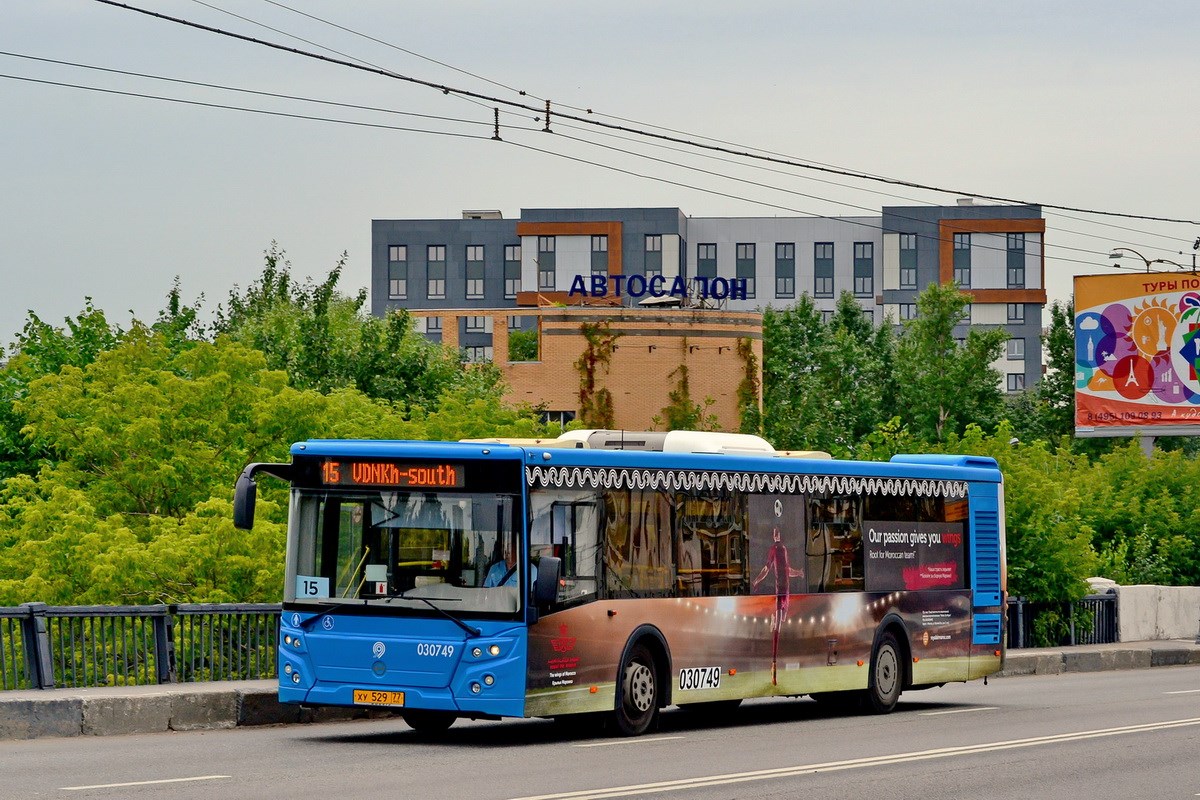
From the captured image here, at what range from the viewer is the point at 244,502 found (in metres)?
15.4

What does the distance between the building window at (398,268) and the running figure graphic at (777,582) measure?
129 metres

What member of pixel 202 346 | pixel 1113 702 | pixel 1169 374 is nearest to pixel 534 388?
pixel 1169 374

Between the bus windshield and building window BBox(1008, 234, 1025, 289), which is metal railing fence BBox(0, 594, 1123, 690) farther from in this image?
building window BBox(1008, 234, 1025, 289)

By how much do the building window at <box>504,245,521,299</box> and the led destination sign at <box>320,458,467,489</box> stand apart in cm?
12659

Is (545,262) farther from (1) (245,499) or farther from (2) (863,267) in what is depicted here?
(1) (245,499)

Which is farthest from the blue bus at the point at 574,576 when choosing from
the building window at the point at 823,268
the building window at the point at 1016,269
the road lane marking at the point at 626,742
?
the building window at the point at 823,268

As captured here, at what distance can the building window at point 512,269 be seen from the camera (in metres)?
143

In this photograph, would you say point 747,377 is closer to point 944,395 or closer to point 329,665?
point 944,395

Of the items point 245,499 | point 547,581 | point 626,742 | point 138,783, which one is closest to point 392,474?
point 245,499

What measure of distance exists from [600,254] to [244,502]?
394 ft

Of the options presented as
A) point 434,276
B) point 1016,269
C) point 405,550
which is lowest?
point 405,550

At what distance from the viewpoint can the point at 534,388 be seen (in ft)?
228

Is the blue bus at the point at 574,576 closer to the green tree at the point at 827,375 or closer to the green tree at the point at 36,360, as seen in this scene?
the green tree at the point at 36,360

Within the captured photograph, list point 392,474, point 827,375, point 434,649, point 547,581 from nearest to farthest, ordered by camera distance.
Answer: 1. point 547,581
2. point 434,649
3. point 392,474
4. point 827,375
